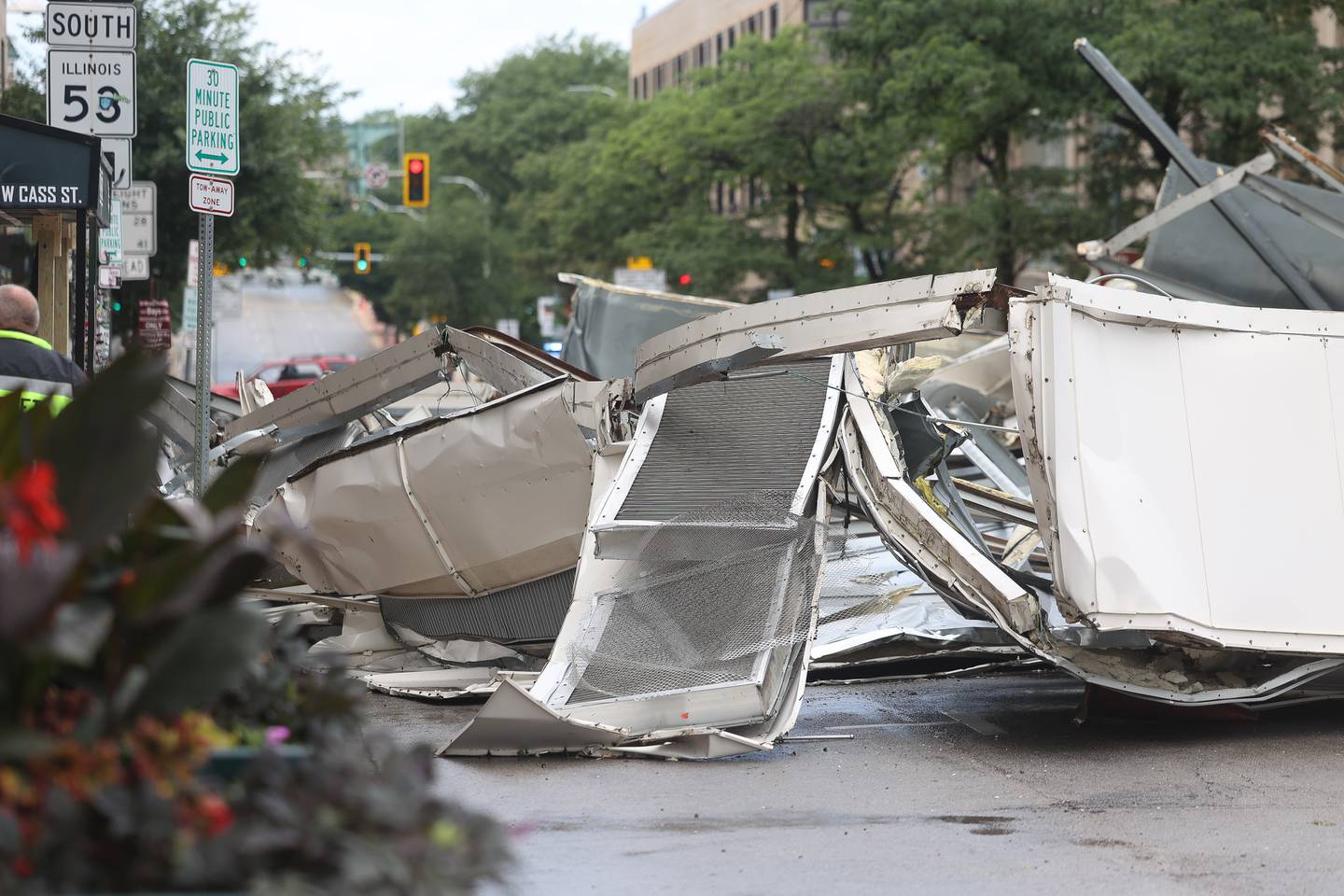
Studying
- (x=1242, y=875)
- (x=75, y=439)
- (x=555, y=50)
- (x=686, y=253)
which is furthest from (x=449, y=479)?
(x=555, y=50)

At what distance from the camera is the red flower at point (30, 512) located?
88.0 inches

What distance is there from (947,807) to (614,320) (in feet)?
27.3

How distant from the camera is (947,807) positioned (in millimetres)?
6496

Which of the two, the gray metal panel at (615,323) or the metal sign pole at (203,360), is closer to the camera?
the metal sign pole at (203,360)

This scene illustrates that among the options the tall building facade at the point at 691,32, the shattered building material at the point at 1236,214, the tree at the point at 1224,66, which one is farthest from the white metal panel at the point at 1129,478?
the tall building facade at the point at 691,32

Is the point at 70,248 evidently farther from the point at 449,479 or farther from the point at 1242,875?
the point at 1242,875

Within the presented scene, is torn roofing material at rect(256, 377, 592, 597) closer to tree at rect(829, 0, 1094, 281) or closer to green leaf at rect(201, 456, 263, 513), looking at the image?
green leaf at rect(201, 456, 263, 513)

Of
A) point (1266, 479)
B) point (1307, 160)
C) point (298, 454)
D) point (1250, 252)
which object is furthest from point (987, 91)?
point (1266, 479)

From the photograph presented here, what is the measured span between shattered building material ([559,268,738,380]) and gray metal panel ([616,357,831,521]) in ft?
16.4

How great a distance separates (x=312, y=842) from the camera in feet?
7.46

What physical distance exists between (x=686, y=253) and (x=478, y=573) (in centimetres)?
3268

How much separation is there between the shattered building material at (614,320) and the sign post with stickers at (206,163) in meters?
3.73

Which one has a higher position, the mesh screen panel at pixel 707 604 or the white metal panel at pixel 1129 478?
the white metal panel at pixel 1129 478

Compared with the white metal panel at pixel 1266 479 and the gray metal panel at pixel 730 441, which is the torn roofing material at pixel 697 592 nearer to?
the gray metal panel at pixel 730 441
